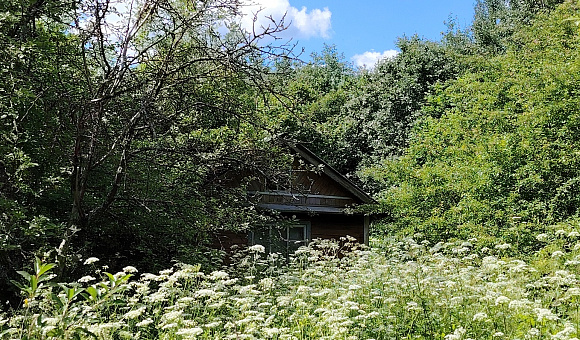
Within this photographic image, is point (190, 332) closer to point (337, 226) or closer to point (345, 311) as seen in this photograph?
point (345, 311)

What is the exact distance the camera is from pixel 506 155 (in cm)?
1009

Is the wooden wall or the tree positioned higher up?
the tree

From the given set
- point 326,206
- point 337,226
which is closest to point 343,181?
point 326,206

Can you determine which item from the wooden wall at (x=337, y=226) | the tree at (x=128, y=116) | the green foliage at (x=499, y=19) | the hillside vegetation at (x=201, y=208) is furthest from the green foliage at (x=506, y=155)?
the green foliage at (x=499, y=19)

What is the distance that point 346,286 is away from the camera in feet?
18.9

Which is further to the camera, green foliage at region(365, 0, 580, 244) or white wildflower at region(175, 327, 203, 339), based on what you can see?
green foliage at region(365, 0, 580, 244)

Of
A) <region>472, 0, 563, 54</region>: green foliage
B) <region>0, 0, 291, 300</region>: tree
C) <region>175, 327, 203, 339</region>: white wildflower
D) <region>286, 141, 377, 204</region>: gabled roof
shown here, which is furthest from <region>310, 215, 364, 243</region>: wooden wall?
<region>175, 327, 203, 339</region>: white wildflower

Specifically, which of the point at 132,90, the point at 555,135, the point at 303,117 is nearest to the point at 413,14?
the point at 555,135

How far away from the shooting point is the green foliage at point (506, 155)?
960cm

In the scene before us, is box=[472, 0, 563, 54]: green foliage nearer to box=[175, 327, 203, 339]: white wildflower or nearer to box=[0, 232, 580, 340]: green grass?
box=[0, 232, 580, 340]: green grass

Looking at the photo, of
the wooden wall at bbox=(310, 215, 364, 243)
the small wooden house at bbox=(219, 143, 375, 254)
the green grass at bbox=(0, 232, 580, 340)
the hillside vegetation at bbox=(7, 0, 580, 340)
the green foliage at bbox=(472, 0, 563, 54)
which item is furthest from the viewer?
the green foliage at bbox=(472, 0, 563, 54)

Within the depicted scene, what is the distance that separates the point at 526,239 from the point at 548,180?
1234mm

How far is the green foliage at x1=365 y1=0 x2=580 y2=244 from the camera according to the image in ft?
31.5

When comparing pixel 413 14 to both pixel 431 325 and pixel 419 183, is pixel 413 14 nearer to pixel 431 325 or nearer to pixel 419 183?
pixel 419 183
